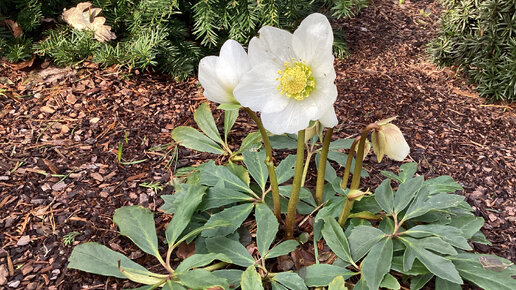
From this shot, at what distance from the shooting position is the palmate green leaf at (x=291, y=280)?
135cm

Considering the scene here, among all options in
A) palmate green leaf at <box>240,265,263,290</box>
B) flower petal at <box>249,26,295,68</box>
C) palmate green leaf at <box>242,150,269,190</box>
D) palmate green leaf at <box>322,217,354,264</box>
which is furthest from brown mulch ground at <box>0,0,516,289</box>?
flower petal at <box>249,26,295,68</box>

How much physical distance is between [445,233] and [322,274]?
379 mm

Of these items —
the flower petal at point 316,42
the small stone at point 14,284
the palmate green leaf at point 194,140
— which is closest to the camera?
the flower petal at point 316,42

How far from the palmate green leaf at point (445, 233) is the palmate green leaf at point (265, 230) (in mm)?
401

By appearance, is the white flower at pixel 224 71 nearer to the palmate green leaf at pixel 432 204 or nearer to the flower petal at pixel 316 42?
the flower petal at pixel 316 42

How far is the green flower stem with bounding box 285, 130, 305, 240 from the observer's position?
4.45 ft

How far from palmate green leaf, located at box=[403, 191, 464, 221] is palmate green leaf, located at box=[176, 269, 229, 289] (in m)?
0.59

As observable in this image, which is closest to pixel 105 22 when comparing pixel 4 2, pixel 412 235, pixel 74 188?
pixel 4 2

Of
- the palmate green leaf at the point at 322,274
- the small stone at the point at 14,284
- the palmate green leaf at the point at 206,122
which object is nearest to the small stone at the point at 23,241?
the small stone at the point at 14,284

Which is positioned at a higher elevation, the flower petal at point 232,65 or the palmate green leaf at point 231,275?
the flower petal at point 232,65

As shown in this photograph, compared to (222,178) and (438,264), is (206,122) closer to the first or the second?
(222,178)

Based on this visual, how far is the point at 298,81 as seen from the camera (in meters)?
1.23

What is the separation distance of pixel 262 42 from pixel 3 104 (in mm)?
1526

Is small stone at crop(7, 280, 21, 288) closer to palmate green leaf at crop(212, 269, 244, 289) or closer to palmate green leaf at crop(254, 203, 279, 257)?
palmate green leaf at crop(212, 269, 244, 289)
